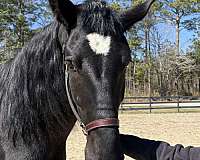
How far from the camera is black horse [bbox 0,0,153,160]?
2363 millimetres

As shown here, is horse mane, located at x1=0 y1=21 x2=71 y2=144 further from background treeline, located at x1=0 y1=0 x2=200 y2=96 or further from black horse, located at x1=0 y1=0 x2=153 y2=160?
background treeline, located at x1=0 y1=0 x2=200 y2=96

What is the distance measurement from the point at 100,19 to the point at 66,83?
54cm

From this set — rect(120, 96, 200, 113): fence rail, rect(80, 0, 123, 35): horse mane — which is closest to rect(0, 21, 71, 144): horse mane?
rect(80, 0, 123, 35): horse mane

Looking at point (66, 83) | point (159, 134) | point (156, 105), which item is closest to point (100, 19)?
point (66, 83)

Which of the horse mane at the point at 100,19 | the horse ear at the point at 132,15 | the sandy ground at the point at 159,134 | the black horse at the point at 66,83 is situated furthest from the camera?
the sandy ground at the point at 159,134

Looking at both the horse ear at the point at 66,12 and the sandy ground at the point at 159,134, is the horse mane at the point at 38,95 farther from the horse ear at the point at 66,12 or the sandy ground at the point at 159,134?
the sandy ground at the point at 159,134

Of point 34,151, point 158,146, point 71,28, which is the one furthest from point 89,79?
point 158,146

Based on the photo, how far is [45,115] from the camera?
9.46 ft

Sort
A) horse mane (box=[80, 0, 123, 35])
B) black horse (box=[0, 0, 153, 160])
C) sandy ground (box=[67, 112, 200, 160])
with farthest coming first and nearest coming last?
sandy ground (box=[67, 112, 200, 160]) → horse mane (box=[80, 0, 123, 35]) → black horse (box=[0, 0, 153, 160])

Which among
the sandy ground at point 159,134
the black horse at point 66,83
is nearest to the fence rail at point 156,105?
the sandy ground at point 159,134

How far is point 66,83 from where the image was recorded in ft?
8.66

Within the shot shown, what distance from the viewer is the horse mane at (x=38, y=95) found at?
2.85 meters

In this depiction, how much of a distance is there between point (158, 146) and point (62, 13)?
142cm

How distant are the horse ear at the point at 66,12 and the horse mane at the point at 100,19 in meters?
0.07
